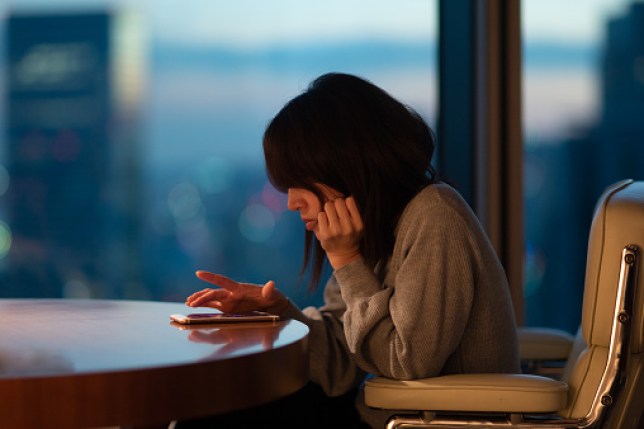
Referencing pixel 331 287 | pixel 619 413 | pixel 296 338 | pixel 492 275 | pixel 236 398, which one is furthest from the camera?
pixel 331 287

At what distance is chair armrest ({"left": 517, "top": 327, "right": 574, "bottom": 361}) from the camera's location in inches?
76.9

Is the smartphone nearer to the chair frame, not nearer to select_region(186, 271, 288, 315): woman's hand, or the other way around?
select_region(186, 271, 288, 315): woman's hand

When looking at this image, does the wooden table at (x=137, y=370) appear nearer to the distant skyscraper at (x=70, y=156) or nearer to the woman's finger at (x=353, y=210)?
Result: the woman's finger at (x=353, y=210)

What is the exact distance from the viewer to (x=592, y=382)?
1492 mm

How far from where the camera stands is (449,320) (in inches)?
58.6

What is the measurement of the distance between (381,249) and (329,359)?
264mm

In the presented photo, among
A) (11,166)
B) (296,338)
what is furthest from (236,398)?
(11,166)

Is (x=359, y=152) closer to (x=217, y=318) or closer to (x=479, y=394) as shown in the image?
(x=217, y=318)

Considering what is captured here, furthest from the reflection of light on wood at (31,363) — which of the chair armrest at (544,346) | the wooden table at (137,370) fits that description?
the chair armrest at (544,346)

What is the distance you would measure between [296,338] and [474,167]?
228 cm

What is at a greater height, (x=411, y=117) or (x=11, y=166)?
(x=411, y=117)

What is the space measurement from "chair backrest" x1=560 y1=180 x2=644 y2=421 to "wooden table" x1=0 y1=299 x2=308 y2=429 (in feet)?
1.56

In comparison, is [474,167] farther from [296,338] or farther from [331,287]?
[296,338]

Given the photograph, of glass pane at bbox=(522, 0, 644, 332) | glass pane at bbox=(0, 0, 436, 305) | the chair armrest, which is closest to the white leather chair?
the chair armrest
